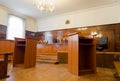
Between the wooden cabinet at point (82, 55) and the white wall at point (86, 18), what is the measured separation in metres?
2.95

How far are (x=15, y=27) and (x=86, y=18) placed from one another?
4.46m

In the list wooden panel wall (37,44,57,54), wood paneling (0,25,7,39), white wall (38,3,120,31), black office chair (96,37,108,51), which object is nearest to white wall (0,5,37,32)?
wood paneling (0,25,7,39)

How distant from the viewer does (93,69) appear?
10.5 ft

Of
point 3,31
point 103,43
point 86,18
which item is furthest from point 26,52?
point 86,18

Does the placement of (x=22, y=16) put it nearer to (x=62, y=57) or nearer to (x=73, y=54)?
(x=62, y=57)

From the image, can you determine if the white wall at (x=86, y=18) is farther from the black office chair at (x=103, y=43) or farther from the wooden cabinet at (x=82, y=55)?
the wooden cabinet at (x=82, y=55)

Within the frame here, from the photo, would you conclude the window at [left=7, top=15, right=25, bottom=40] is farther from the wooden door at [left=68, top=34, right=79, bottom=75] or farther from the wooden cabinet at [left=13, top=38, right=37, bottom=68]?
the wooden door at [left=68, top=34, right=79, bottom=75]

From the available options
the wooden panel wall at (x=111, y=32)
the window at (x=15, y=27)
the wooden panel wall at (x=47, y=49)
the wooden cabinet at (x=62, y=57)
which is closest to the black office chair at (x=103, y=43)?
the wooden panel wall at (x=111, y=32)

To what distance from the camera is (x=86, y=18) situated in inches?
242

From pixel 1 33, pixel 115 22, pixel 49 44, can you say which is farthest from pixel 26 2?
pixel 115 22

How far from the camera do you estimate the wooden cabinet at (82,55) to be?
297cm

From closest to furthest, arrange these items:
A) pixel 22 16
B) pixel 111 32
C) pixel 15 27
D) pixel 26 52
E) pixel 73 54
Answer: pixel 73 54
pixel 26 52
pixel 111 32
pixel 15 27
pixel 22 16

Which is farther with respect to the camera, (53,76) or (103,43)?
(103,43)

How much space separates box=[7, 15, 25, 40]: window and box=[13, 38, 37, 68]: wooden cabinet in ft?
7.61
